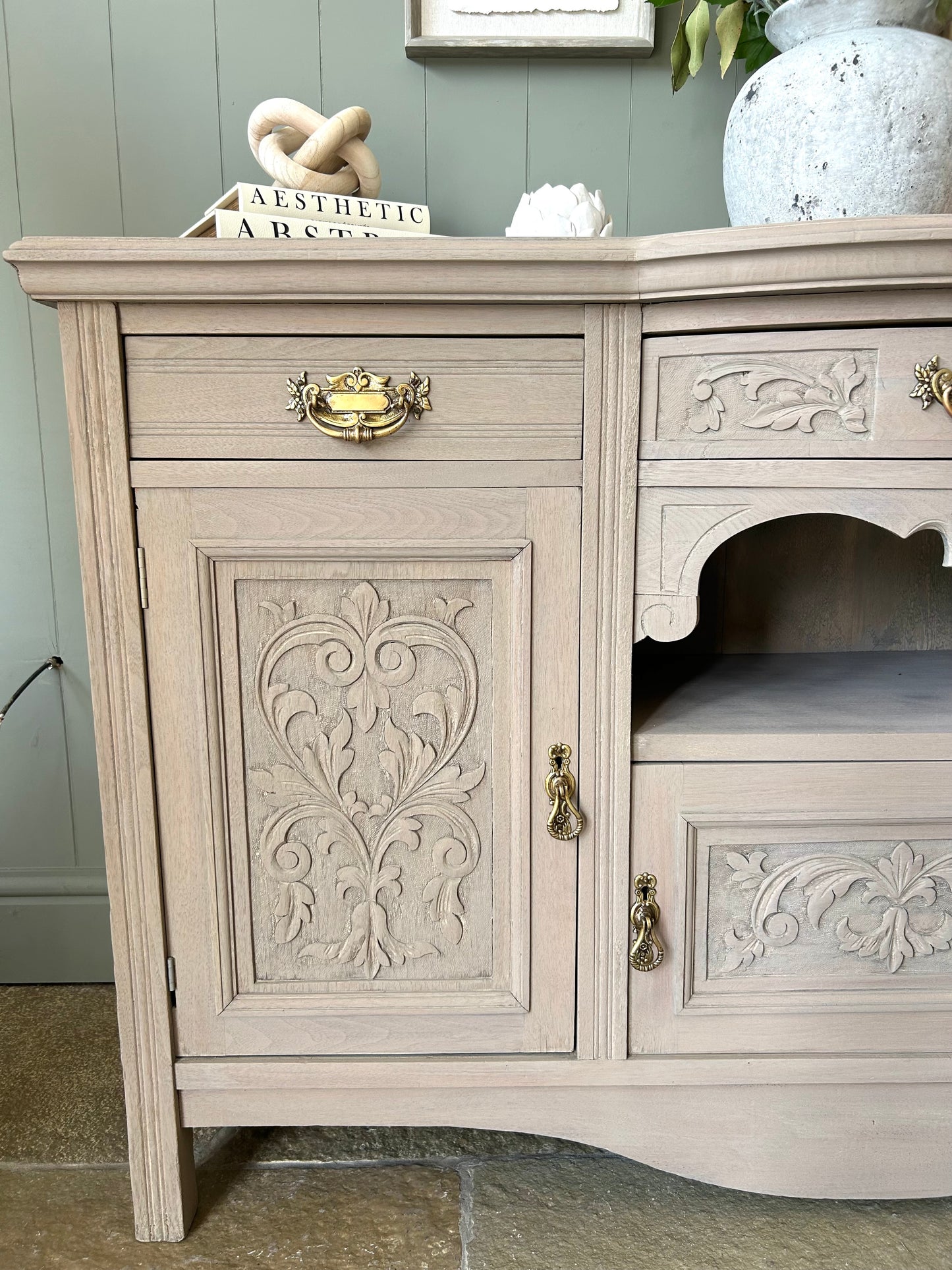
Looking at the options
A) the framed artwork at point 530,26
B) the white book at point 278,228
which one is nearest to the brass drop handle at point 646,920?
the white book at point 278,228

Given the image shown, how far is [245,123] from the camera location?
122cm

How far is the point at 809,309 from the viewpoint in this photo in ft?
2.57

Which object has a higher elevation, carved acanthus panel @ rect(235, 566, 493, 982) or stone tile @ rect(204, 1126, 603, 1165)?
carved acanthus panel @ rect(235, 566, 493, 982)

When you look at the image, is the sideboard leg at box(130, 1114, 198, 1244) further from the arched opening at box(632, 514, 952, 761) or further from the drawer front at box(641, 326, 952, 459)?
the drawer front at box(641, 326, 952, 459)

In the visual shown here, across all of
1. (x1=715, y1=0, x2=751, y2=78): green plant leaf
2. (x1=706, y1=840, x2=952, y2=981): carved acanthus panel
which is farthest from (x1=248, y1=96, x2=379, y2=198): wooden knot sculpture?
(x1=706, y1=840, x2=952, y2=981): carved acanthus panel

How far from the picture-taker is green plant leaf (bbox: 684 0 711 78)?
0.99m

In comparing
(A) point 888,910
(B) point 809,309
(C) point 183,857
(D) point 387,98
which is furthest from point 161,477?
(A) point 888,910

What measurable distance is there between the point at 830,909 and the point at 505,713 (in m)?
0.39

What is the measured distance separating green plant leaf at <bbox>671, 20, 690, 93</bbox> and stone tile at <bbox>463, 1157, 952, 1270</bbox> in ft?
4.30

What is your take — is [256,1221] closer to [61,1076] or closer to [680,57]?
[61,1076]

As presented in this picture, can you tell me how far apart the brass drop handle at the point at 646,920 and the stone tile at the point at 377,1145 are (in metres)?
0.36

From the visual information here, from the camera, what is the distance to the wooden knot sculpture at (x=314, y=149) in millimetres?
998

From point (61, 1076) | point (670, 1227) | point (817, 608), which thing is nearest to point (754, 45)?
point (817, 608)

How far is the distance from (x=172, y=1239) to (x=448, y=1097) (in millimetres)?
338
